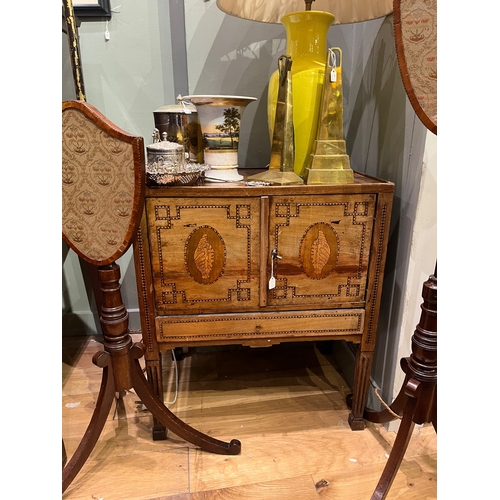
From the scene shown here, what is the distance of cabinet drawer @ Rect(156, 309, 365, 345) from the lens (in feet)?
3.67

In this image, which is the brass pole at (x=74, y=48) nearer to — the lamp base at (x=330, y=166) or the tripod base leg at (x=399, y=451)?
the lamp base at (x=330, y=166)

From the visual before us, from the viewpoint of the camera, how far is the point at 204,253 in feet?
3.47

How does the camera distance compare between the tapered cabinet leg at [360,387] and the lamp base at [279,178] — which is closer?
the lamp base at [279,178]

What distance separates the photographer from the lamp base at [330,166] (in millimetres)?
1057

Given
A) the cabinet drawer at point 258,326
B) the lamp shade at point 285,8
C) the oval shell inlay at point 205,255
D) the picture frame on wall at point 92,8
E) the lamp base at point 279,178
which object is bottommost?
the cabinet drawer at point 258,326

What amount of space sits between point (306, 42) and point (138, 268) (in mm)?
787

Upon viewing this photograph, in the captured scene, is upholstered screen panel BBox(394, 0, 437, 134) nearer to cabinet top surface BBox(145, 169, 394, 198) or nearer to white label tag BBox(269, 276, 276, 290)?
cabinet top surface BBox(145, 169, 394, 198)

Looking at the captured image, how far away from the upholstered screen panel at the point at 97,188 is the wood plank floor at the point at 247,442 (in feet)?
2.14

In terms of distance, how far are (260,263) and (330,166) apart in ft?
1.07

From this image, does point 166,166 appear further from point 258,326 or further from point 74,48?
point 74,48

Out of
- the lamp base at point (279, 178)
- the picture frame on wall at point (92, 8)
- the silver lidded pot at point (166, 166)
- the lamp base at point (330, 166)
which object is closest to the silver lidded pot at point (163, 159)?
the silver lidded pot at point (166, 166)

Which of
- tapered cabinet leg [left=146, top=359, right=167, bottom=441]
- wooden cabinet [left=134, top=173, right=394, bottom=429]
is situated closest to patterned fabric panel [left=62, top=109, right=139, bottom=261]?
wooden cabinet [left=134, top=173, right=394, bottom=429]

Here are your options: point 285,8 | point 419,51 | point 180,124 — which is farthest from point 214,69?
point 419,51

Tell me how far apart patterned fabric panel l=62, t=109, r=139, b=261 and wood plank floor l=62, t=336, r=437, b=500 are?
659mm
